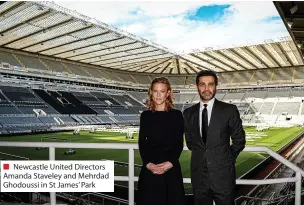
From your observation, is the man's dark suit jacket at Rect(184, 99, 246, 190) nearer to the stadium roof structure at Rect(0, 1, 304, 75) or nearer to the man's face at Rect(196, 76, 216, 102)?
the man's face at Rect(196, 76, 216, 102)

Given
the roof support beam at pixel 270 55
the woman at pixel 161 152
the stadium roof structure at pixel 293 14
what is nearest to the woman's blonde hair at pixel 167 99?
the woman at pixel 161 152

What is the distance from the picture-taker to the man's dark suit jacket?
9.13 feet

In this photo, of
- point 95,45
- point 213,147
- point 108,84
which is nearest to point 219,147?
point 213,147

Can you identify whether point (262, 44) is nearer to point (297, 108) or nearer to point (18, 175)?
point (297, 108)

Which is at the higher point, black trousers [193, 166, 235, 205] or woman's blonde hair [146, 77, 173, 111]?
woman's blonde hair [146, 77, 173, 111]

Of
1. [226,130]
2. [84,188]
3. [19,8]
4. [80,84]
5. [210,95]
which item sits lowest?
[84,188]

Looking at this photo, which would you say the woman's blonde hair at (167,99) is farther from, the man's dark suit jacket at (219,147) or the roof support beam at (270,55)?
the roof support beam at (270,55)

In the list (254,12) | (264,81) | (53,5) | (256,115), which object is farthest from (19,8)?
(264,81)

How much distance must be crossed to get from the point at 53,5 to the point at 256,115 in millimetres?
33946

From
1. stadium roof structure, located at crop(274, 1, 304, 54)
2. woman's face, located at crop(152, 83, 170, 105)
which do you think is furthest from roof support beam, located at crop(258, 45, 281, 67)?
woman's face, located at crop(152, 83, 170, 105)

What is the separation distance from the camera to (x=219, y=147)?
9.18ft

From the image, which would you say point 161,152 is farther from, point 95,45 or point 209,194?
point 95,45

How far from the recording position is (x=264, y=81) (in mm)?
56312

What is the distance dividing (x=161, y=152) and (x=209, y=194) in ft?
1.93
